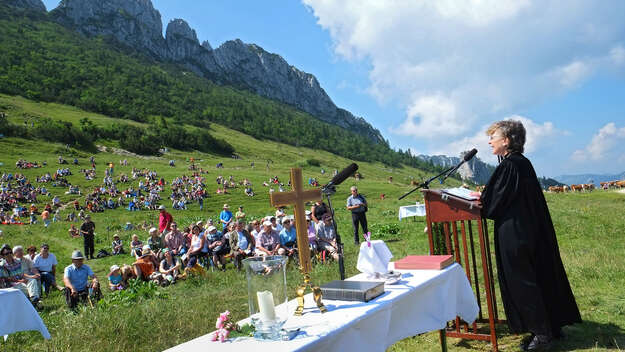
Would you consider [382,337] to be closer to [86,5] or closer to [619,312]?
[619,312]

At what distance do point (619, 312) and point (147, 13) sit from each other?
634 ft

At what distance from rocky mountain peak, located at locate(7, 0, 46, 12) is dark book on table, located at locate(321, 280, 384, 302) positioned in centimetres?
17827

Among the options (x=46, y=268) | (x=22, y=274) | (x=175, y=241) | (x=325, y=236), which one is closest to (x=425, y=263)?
(x=325, y=236)

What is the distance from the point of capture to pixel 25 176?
41500mm

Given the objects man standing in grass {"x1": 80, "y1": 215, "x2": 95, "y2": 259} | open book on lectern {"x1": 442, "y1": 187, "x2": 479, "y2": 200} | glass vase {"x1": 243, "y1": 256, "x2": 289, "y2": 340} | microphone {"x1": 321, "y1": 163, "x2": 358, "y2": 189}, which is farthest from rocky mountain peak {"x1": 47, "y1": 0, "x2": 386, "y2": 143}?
glass vase {"x1": 243, "y1": 256, "x2": 289, "y2": 340}

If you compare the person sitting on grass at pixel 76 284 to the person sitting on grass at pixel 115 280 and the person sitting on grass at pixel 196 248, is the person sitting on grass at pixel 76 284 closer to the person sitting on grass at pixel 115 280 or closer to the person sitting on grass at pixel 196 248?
the person sitting on grass at pixel 115 280

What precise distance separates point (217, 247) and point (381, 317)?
10.5 m

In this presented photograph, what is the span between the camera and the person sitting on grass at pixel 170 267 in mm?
11492

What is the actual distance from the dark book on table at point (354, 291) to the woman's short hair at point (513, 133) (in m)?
2.59

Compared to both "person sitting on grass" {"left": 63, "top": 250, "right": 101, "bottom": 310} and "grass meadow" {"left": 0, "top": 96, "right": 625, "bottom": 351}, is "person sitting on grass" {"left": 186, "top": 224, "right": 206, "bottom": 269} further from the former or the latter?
"person sitting on grass" {"left": 63, "top": 250, "right": 101, "bottom": 310}

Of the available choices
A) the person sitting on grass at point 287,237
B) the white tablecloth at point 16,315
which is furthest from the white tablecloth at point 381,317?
the person sitting on grass at point 287,237

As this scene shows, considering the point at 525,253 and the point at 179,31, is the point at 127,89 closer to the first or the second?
the point at 179,31

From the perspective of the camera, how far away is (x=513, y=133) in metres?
4.77

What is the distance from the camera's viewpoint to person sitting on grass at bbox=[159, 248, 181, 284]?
452 inches
